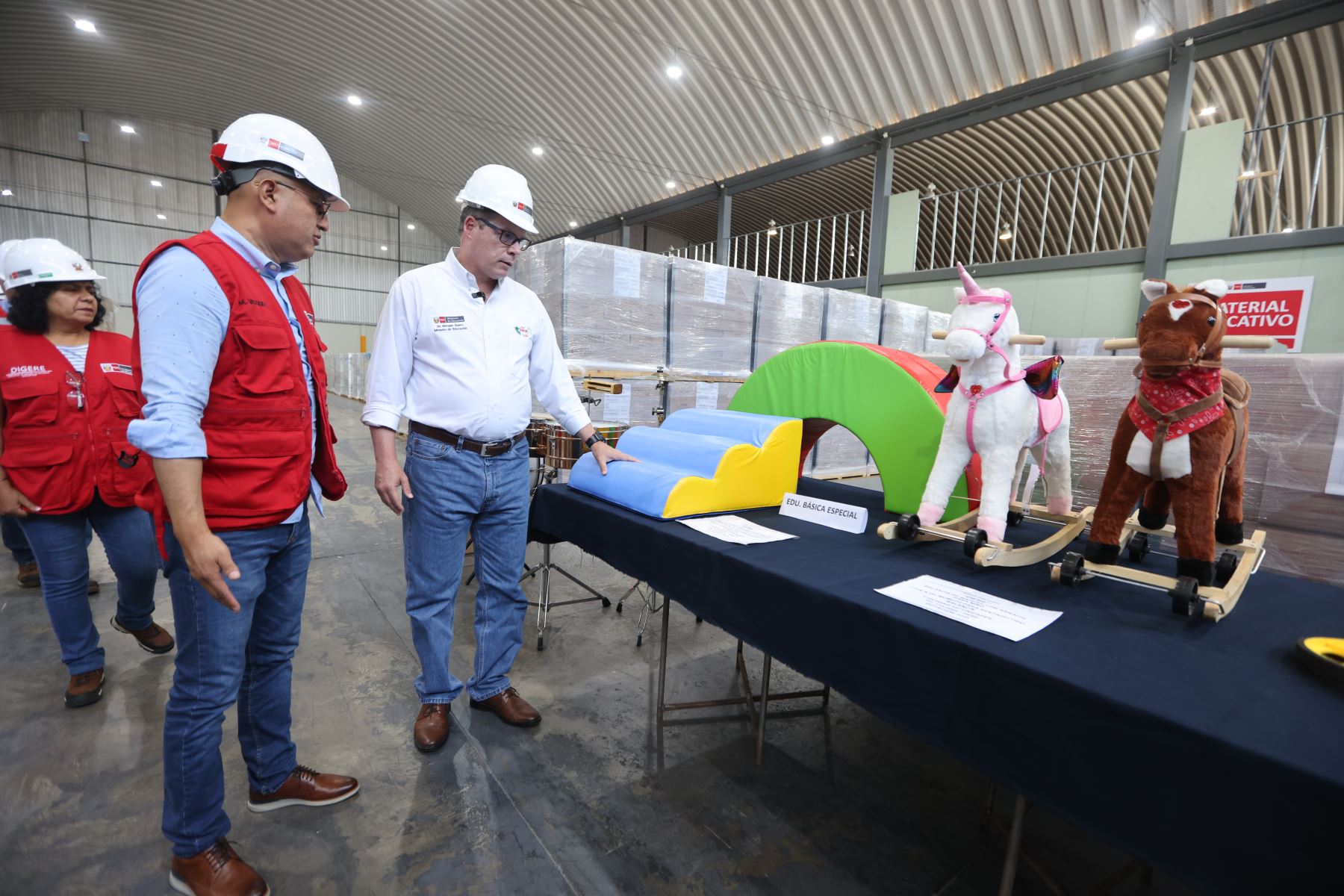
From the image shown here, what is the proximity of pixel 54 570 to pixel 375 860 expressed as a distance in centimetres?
185

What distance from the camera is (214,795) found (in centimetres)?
152

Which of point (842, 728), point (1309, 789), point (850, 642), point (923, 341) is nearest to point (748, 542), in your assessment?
point (850, 642)

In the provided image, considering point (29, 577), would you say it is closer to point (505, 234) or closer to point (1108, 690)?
point (505, 234)

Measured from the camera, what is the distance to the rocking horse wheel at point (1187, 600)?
1150mm

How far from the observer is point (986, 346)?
1541mm

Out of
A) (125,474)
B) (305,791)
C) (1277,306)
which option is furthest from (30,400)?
(1277,306)

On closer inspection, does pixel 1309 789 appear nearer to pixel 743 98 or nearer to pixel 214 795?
pixel 214 795

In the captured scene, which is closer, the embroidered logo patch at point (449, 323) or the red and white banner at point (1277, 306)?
the embroidered logo patch at point (449, 323)

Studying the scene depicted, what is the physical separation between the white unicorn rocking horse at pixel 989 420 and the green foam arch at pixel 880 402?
0.79 ft

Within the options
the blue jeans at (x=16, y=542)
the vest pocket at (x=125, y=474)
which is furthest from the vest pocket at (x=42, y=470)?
the blue jeans at (x=16, y=542)

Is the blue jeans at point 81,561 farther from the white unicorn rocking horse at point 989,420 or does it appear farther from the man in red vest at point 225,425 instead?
the white unicorn rocking horse at point 989,420

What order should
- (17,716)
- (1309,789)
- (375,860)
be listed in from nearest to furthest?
(1309,789)
(375,860)
(17,716)

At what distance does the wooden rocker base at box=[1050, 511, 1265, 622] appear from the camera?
1.16 m

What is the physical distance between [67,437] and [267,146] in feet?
6.11
